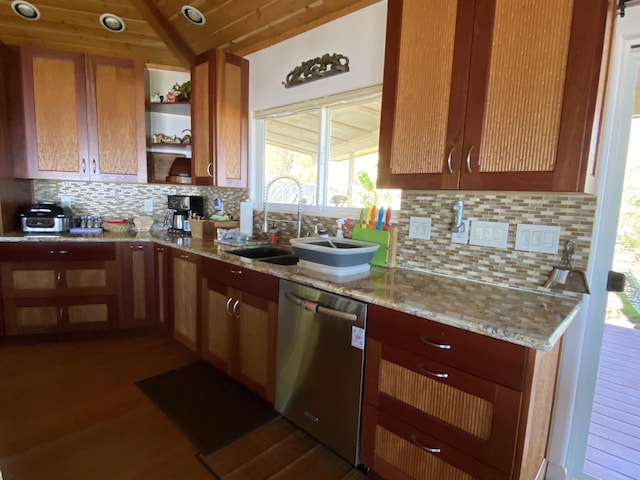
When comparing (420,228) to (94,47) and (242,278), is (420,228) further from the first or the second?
(94,47)

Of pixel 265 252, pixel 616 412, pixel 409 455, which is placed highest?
pixel 265 252

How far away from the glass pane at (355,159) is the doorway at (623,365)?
1.05 m

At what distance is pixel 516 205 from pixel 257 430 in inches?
68.8

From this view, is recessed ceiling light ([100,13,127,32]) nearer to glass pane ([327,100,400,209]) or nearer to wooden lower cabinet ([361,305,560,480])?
glass pane ([327,100,400,209])

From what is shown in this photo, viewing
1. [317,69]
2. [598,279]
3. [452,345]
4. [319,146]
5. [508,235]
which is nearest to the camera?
[452,345]

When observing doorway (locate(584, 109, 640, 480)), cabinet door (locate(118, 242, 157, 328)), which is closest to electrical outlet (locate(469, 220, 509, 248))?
doorway (locate(584, 109, 640, 480))

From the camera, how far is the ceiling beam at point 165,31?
2.71 m

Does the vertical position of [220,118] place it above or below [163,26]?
below

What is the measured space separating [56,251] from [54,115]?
1136 millimetres

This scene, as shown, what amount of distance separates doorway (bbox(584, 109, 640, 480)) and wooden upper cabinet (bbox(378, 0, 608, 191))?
505mm

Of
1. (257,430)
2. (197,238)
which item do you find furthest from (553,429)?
(197,238)

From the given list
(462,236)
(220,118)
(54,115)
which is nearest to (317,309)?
(462,236)

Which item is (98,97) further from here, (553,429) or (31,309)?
(553,429)

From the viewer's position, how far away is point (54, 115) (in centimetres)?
281
